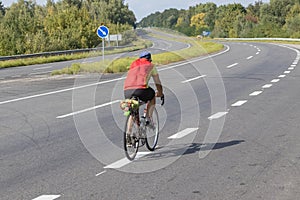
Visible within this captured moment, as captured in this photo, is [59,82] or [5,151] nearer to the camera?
[5,151]

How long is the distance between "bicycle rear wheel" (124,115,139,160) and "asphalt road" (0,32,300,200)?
15cm

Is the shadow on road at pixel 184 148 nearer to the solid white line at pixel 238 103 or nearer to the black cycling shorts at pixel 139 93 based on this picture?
the black cycling shorts at pixel 139 93

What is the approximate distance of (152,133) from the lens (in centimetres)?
823

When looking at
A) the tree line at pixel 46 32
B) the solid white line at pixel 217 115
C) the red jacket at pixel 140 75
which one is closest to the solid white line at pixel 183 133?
the solid white line at pixel 217 115

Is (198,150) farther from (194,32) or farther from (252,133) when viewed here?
(194,32)

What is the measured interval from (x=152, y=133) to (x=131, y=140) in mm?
790

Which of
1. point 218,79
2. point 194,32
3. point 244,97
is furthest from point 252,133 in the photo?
point 194,32

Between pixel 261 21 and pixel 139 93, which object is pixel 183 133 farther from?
pixel 261 21

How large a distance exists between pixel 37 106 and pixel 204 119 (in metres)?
5.10

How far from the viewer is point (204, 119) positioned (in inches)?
429

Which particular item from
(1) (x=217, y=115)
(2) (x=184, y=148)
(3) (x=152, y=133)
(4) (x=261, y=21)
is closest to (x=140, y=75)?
(3) (x=152, y=133)

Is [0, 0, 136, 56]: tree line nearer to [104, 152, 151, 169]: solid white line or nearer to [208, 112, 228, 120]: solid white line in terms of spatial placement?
[208, 112, 228, 120]: solid white line

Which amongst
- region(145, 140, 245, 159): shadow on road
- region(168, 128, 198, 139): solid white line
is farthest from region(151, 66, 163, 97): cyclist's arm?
region(168, 128, 198, 139): solid white line

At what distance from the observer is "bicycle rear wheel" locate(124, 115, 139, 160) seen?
7430 mm
